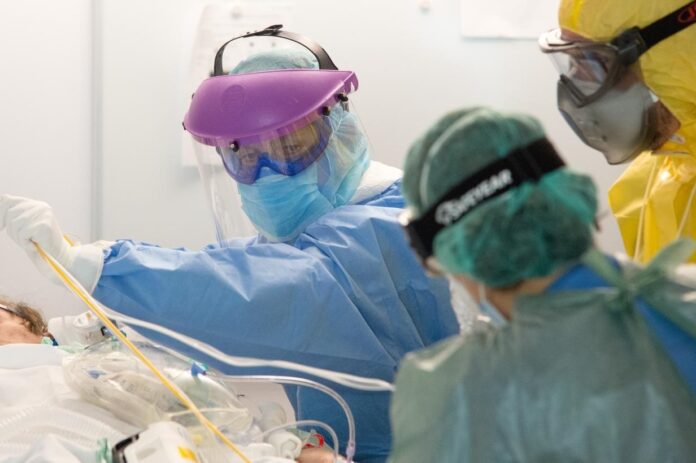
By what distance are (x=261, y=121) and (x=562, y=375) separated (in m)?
1.04

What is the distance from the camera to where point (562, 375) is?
2.66ft

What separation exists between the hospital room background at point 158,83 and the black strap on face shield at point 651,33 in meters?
1.29

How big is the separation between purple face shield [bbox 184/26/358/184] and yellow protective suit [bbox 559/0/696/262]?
1.64ft

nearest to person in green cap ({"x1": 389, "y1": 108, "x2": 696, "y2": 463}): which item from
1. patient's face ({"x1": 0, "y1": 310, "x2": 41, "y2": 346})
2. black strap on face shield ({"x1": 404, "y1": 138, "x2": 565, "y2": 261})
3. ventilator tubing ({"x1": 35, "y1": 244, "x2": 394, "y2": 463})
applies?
black strap on face shield ({"x1": 404, "y1": 138, "x2": 565, "y2": 261})

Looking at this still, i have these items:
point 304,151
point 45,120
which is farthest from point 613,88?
point 45,120

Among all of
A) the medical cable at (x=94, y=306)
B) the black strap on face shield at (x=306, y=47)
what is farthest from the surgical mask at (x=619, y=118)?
the medical cable at (x=94, y=306)

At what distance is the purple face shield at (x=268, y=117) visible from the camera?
1.72 meters

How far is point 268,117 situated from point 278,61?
0.18 meters

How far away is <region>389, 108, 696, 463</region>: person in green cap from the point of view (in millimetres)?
798

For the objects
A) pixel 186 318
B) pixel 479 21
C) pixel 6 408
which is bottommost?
pixel 6 408

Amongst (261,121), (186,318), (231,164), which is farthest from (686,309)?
(231,164)

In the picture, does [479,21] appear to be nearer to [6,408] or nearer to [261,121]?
[261,121]

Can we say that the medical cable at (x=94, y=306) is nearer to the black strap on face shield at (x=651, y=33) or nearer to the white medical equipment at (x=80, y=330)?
the white medical equipment at (x=80, y=330)

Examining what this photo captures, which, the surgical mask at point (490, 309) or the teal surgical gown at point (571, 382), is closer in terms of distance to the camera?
the teal surgical gown at point (571, 382)
